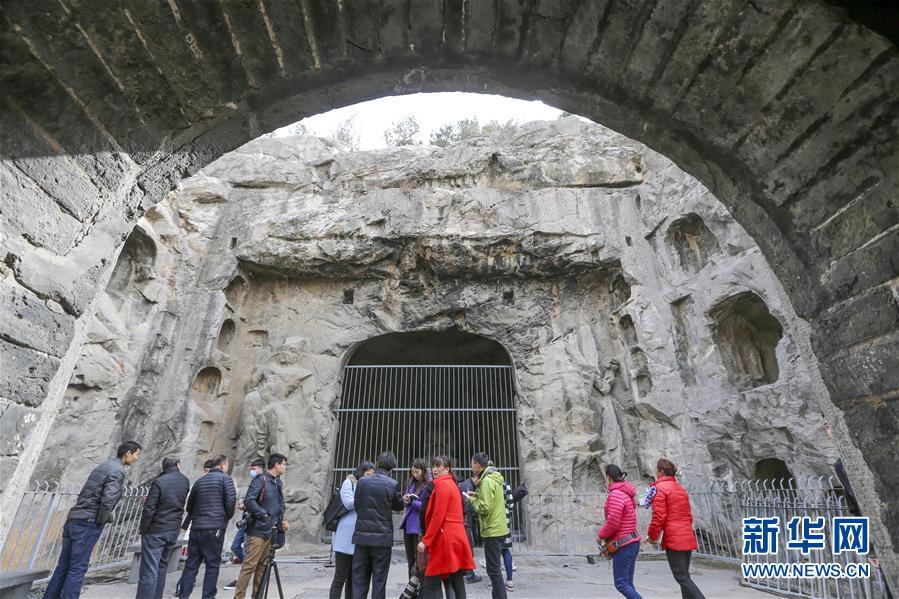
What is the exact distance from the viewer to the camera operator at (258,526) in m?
4.47

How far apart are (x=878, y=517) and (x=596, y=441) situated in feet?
25.9

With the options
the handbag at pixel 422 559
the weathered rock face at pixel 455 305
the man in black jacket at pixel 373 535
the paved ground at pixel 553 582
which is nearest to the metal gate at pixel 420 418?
the weathered rock face at pixel 455 305

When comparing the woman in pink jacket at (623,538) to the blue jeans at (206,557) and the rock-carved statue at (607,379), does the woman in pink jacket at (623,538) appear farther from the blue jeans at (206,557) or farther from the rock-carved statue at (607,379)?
the rock-carved statue at (607,379)

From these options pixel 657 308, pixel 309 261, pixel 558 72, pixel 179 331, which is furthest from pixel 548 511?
pixel 558 72

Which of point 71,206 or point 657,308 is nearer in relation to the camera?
point 71,206

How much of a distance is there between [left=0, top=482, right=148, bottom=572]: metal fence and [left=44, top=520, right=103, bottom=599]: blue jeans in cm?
46

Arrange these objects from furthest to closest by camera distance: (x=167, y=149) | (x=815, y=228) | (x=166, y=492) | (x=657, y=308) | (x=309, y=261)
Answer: (x=309, y=261), (x=657, y=308), (x=166, y=492), (x=167, y=149), (x=815, y=228)

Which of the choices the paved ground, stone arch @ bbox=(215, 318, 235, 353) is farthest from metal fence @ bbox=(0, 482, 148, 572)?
stone arch @ bbox=(215, 318, 235, 353)

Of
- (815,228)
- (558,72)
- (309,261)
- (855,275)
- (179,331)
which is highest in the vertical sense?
(309,261)

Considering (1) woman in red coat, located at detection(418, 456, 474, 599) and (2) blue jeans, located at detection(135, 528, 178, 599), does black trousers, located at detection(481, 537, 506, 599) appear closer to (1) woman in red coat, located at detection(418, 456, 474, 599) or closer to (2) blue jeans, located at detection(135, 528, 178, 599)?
(1) woman in red coat, located at detection(418, 456, 474, 599)

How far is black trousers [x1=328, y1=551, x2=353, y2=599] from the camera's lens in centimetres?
423

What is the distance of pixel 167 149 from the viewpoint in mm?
2207

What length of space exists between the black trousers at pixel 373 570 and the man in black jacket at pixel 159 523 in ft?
5.99

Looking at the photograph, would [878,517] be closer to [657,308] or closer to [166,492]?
[166,492]
